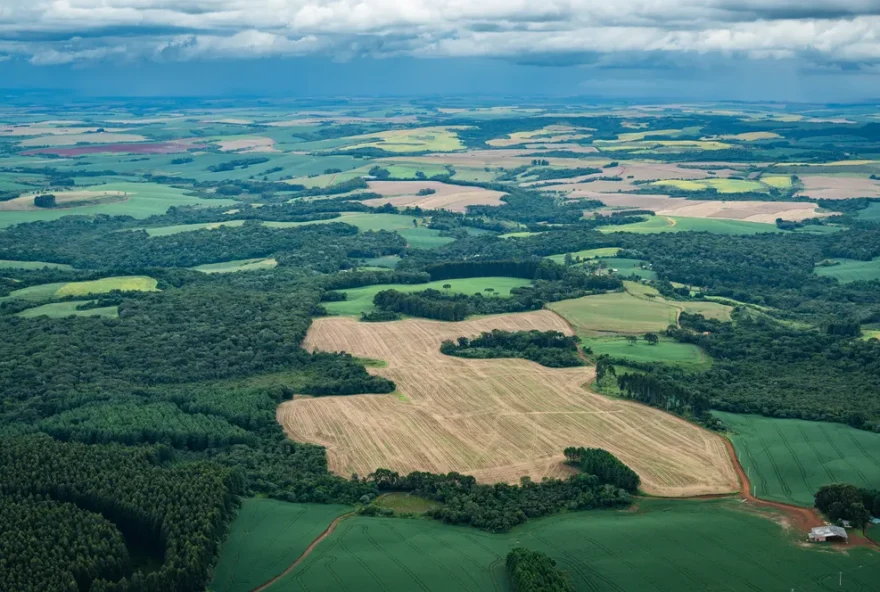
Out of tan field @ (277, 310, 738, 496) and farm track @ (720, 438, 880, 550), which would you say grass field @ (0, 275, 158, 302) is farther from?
farm track @ (720, 438, 880, 550)

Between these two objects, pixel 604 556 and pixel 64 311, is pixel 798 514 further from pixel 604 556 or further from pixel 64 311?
pixel 64 311

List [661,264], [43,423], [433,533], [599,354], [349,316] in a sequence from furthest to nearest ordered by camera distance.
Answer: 1. [661,264]
2. [349,316]
3. [599,354]
4. [43,423]
5. [433,533]

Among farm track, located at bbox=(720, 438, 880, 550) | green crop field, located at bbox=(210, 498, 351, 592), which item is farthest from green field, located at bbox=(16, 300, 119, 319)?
farm track, located at bbox=(720, 438, 880, 550)

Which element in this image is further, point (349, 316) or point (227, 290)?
point (227, 290)

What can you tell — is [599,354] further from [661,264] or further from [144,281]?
[144,281]

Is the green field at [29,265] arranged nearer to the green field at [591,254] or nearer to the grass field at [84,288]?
the grass field at [84,288]

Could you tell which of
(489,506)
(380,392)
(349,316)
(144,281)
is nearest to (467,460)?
(489,506)

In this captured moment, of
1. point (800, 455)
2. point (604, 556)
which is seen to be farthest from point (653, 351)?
point (604, 556)
